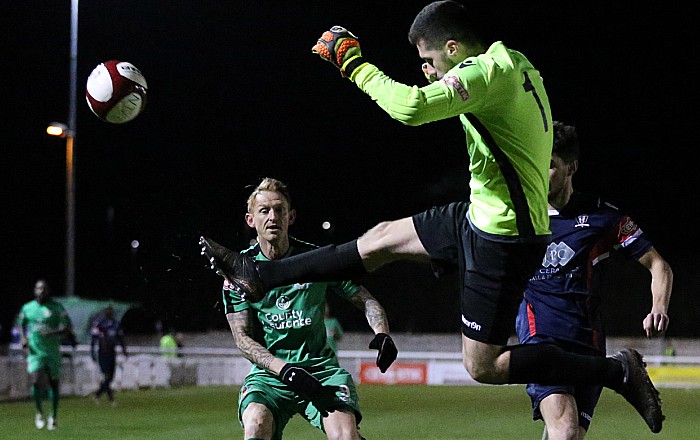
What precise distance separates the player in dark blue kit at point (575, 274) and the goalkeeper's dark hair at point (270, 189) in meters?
1.69

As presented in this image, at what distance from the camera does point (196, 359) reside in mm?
27688

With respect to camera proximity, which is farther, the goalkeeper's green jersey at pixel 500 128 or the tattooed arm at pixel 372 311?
the tattooed arm at pixel 372 311

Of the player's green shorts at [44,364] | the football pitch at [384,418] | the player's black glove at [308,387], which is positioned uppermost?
the player's black glove at [308,387]

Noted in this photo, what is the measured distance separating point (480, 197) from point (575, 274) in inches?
63.2

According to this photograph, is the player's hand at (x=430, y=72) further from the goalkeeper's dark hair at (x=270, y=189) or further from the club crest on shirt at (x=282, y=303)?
the club crest on shirt at (x=282, y=303)

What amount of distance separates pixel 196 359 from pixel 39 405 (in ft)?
38.8

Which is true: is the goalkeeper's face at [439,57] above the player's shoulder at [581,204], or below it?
above

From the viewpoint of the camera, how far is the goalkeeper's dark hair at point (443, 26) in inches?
210

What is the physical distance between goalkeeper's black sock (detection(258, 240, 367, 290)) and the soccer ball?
247cm

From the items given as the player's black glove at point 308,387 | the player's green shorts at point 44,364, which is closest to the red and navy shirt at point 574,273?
the player's black glove at point 308,387

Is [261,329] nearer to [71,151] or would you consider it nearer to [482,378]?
[482,378]

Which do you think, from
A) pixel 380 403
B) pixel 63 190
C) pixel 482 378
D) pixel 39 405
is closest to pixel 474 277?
pixel 482 378

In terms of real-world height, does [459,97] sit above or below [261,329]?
above

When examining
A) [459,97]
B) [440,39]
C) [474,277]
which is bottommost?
[474,277]
